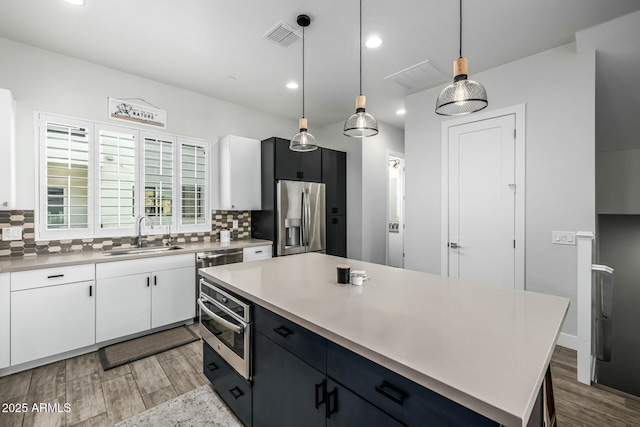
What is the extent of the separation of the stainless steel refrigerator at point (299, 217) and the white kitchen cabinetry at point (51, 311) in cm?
214

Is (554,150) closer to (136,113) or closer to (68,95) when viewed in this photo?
(136,113)

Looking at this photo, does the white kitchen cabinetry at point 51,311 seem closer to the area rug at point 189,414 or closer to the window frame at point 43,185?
the window frame at point 43,185

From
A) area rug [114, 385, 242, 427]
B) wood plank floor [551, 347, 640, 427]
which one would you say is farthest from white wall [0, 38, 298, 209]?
wood plank floor [551, 347, 640, 427]

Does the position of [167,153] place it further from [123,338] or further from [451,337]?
[451,337]

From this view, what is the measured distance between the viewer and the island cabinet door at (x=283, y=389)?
1197 mm

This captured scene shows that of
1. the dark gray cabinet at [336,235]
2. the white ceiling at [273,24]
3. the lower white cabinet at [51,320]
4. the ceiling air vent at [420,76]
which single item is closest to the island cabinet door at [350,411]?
the white ceiling at [273,24]

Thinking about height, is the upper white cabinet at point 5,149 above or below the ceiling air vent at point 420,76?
below

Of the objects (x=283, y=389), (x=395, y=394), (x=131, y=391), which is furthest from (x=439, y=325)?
(x=131, y=391)

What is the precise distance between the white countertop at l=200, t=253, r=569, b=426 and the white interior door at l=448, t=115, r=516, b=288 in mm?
1733

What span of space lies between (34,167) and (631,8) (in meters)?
5.29

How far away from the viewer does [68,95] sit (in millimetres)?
2988

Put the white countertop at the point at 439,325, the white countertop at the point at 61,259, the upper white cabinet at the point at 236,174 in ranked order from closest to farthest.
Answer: the white countertop at the point at 439,325 < the white countertop at the point at 61,259 < the upper white cabinet at the point at 236,174

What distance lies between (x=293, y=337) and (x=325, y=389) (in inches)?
10.2

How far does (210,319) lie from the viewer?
6.54ft
